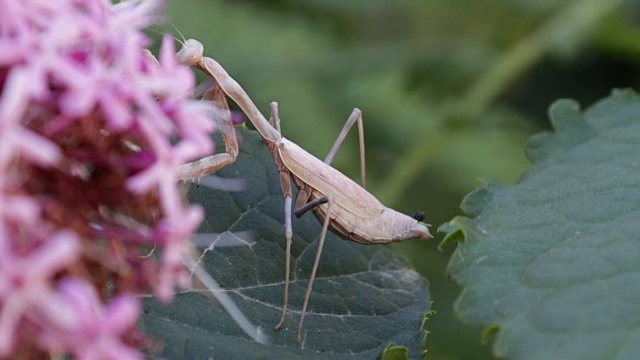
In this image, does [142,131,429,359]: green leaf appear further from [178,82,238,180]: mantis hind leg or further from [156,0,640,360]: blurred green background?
[156,0,640,360]: blurred green background

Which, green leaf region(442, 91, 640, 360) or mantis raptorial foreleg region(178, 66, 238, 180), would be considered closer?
green leaf region(442, 91, 640, 360)

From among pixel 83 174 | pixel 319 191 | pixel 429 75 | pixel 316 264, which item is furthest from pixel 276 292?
pixel 429 75

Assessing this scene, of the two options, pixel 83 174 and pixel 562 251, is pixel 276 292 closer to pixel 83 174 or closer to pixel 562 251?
pixel 562 251

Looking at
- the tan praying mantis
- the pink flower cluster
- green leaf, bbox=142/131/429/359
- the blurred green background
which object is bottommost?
the pink flower cluster

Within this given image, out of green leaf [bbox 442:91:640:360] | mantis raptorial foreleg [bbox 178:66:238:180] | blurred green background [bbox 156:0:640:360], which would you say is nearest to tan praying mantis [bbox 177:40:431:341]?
mantis raptorial foreleg [bbox 178:66:238:180]

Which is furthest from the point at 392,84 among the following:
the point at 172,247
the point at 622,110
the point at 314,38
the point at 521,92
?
the point at 172,247

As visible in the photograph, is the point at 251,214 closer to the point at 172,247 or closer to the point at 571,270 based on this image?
the point at 571,270

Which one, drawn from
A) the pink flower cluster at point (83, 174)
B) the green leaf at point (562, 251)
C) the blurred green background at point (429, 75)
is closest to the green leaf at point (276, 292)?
the green leaf at point (562, 251)
